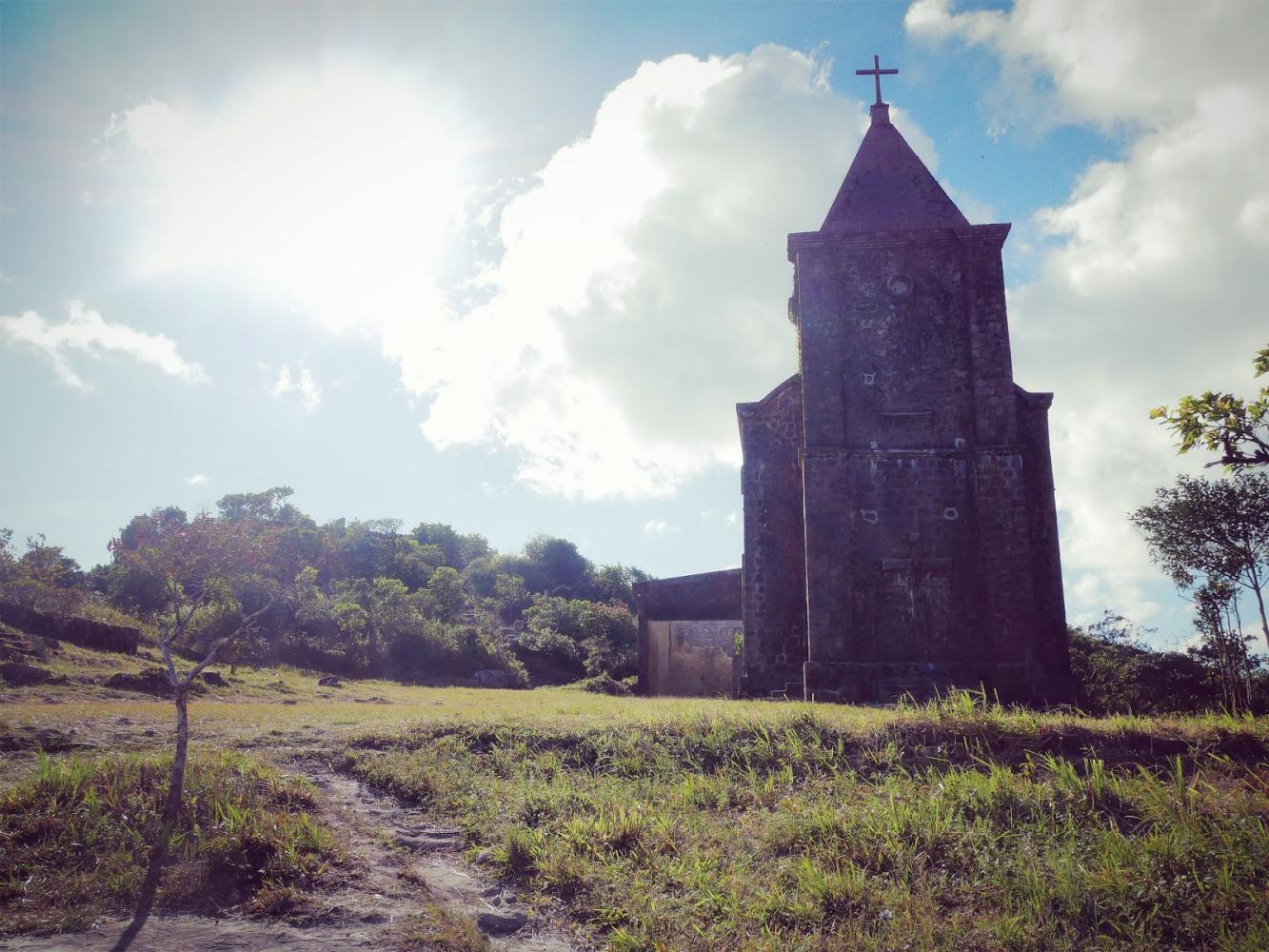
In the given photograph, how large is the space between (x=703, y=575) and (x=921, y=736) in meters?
14.8

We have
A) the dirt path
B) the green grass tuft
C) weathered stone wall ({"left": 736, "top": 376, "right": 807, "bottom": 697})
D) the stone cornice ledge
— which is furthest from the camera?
the stone cornice ledge

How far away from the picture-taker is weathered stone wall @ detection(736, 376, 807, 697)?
55.7 ft

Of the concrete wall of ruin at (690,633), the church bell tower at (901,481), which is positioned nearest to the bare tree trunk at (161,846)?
the church bell tower at (901,481)

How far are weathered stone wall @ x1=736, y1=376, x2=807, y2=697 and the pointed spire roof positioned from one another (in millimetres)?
4119

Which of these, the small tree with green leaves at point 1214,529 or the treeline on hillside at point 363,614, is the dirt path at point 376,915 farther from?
the small tree with green leaves at point 1214,529

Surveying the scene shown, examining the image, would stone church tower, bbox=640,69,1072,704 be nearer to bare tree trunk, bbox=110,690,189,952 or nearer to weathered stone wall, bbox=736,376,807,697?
weathered stone wall, bbox=736,376,807,697

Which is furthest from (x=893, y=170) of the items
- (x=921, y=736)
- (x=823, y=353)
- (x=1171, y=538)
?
(x=921, y=736)

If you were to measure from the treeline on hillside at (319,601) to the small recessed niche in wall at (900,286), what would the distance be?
1293 cm

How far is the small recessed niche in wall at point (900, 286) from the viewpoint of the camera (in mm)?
17578

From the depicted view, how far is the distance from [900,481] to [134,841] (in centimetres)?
1427

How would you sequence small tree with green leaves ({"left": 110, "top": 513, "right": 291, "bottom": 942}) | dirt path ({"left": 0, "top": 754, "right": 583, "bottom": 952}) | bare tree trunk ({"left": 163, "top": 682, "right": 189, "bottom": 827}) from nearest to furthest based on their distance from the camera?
dirt path ({"left": 0, "top": 754, "right": 583, "bottom": 952})
bare tree trunk ({"left": 163, "top": 682, "right": 189, "bottom": 827})
small tree with green leaves ({"left": 110, "top": 513, "right": 291, "bottom": 942})

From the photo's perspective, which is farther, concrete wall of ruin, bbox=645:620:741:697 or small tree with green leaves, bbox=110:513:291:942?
concrete wall of ruin, bbox=645:620:741:697

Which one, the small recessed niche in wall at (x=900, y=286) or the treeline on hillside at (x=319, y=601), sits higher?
the small recessed niche in wall at (x=900, y=286)

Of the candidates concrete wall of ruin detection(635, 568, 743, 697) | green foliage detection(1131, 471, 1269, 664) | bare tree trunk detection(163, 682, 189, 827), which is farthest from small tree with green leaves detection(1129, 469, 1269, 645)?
bare tree trunk detection(163, 682, 189, 827)
